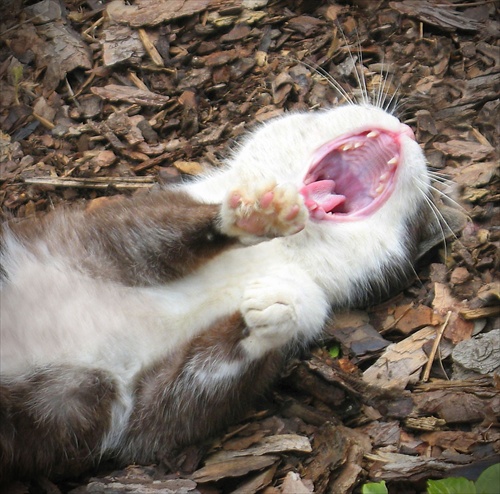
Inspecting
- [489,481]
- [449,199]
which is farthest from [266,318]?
[449,199]

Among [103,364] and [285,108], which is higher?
[285,108]

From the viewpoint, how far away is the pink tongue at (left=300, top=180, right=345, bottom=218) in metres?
3.74

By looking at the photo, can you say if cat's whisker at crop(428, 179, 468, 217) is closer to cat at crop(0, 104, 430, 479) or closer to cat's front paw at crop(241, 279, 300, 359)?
cat at crop(0, 104, 430, 479)

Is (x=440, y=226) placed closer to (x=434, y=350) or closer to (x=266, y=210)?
(x=434, y=350)

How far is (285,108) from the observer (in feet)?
15.0

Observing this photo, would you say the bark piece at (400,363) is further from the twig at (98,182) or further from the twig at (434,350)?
the twig at (98,182)

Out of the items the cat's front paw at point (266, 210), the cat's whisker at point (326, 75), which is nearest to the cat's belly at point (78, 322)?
the cat's front paw at point (266, 210)

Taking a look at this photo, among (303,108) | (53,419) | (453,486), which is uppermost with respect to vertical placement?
(303,108)

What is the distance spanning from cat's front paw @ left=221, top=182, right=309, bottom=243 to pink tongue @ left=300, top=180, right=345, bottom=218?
579 mm

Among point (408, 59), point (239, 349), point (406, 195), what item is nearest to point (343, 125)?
point (406, 195)

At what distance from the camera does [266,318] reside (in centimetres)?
311

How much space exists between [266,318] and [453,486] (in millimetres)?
989

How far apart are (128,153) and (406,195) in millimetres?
1641

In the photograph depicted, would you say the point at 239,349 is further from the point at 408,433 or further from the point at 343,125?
the point at 343,125
